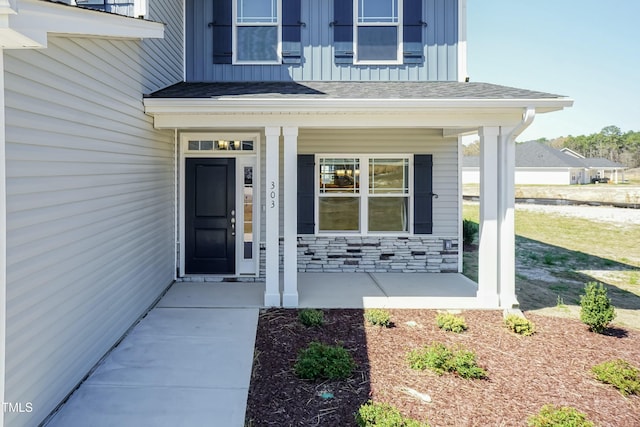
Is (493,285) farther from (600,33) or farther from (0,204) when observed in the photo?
(600,33)

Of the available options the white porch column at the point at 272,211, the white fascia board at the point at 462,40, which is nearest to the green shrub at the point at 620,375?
the white porch column at the point at 272,211

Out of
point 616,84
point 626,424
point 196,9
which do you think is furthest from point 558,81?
point 626,424

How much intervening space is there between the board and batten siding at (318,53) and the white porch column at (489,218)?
2408 millimetres

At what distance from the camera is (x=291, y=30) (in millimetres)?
7539

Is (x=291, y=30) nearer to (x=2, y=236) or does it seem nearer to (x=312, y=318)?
(x=312, y=318)

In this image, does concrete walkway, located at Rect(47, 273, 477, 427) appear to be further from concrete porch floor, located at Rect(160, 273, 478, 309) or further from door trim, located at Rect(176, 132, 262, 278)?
door trim, located at Rect(176, 132, 262, 278)

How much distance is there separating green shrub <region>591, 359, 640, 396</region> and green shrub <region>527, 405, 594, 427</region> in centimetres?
82

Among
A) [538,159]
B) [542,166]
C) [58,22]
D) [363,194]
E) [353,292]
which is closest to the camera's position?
[58,22]

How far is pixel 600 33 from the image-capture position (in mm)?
25422

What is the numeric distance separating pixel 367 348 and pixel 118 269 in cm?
285

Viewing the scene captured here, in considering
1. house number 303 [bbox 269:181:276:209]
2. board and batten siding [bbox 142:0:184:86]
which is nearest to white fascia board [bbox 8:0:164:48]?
board and batten siding [bbox 142:0:184:86]

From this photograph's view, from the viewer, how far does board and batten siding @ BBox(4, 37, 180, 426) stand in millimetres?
2812

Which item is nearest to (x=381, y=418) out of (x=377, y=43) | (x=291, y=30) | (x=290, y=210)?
(x=290, y=210)

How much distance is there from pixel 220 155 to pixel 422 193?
3.71 meters
